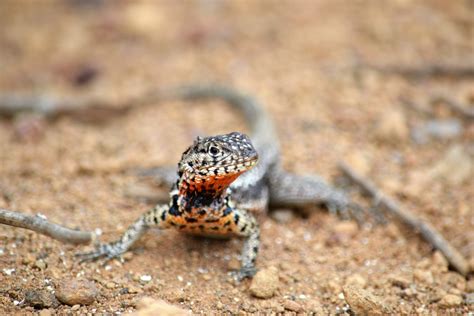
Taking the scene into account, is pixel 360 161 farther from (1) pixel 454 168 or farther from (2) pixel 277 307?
(2) pixel 277 307

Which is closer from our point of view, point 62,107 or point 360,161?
point 360,161

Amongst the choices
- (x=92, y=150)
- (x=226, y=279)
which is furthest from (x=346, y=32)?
(x=226, y=279)

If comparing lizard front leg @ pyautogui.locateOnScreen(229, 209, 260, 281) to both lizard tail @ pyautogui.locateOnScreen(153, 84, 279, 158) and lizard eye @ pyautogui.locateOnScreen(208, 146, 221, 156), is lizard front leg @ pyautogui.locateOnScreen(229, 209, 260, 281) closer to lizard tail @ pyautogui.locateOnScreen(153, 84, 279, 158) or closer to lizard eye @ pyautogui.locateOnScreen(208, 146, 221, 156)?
lizard eye @ pyautogui.locateOnScreen(208, 146, 221, 156)

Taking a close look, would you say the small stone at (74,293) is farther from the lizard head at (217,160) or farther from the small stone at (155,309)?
the lizard head at (217,160)

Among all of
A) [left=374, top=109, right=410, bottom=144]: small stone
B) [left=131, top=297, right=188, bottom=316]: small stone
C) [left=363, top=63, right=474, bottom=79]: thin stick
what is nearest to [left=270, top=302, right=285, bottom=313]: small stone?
[left=131, top=297, right=188, bottom=316]: small stone

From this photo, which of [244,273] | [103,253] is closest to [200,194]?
[244,273]

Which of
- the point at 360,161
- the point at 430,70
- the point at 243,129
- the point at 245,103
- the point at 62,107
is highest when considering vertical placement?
the point at 430,70

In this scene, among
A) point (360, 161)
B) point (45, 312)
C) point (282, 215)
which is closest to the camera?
point (45, 312)
